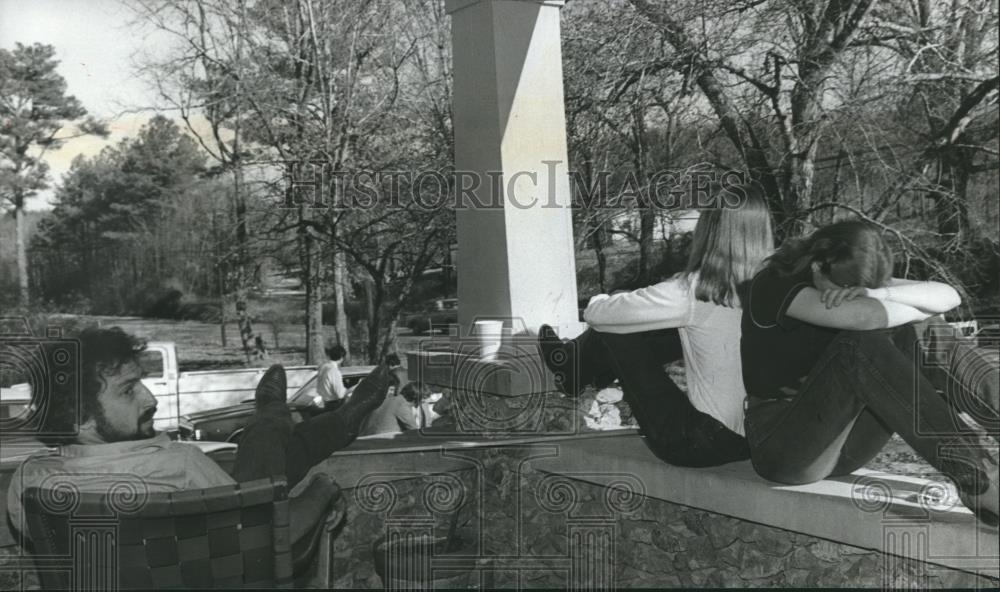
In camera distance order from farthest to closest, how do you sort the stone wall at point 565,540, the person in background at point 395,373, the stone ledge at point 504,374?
the person in background at point 395,373 < the stone ledge at point 504,374 < the stone wall at point 565,540

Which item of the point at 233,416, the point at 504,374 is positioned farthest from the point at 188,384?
the point at 504,374

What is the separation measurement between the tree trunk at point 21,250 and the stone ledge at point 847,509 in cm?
253

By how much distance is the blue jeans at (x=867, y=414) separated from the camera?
70.9 inches

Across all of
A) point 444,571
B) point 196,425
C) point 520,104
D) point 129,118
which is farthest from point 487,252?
point 129,118

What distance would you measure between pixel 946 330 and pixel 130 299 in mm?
3156

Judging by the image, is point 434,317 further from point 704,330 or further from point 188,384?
point 704,330

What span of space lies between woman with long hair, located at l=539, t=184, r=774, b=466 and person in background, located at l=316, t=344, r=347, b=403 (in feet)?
Answer: 6.25

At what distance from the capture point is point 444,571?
2934mm

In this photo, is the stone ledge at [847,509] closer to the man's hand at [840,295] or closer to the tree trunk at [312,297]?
the man's hand at [840,295]

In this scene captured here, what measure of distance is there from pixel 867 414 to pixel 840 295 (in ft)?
0.97

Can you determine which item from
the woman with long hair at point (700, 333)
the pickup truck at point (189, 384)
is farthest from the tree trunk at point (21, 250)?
the woman with long hair at point (700, 333)

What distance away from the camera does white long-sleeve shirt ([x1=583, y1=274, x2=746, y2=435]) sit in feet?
8.00

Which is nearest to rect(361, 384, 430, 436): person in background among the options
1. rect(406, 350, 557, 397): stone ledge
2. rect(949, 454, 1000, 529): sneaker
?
rect(406, 350, 557, 397): stone ledge

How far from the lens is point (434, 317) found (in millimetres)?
4520
